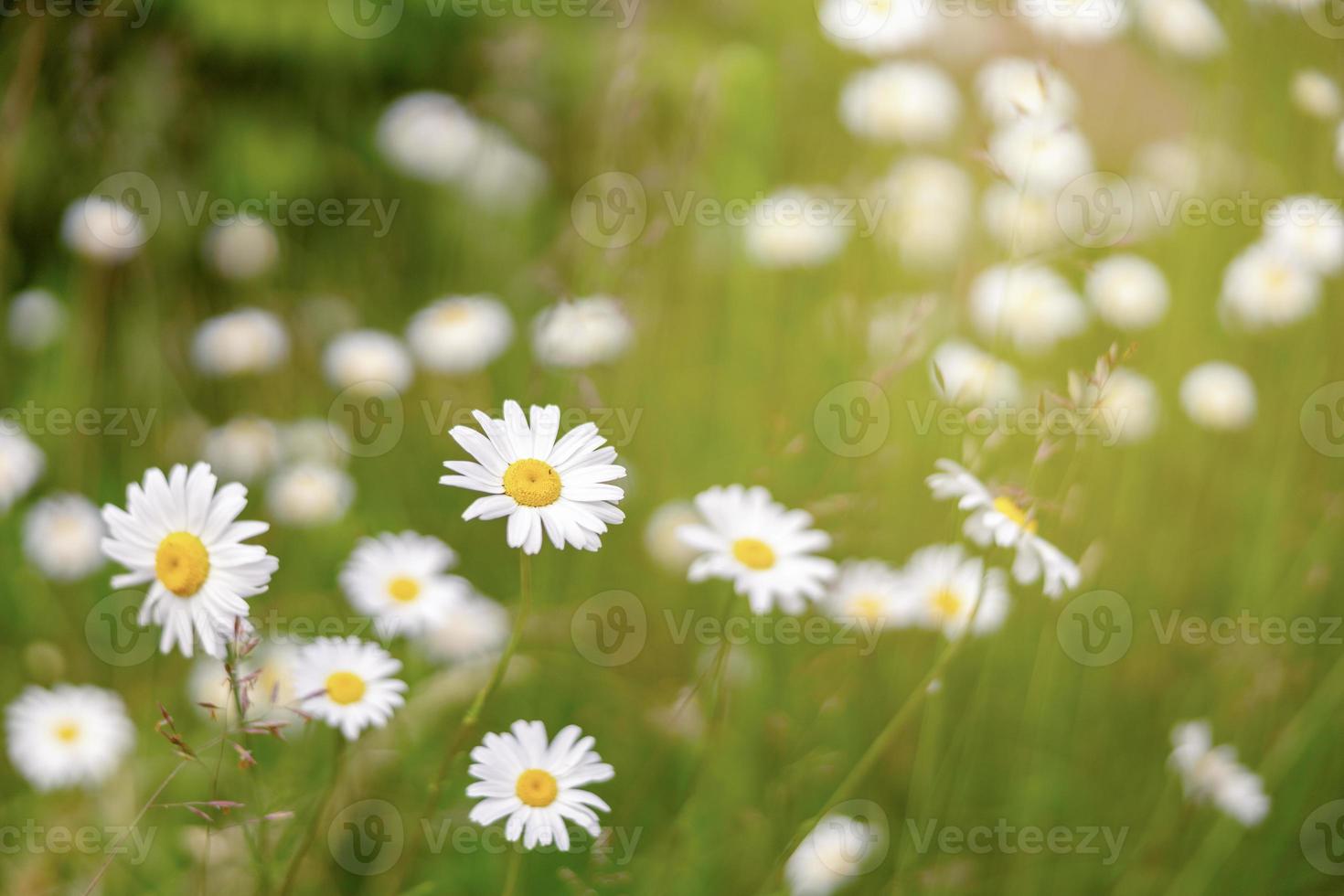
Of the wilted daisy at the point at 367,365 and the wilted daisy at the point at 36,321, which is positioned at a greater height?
the wilted daisy at the point at 367,365

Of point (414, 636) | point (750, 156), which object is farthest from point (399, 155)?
point (414, 636)

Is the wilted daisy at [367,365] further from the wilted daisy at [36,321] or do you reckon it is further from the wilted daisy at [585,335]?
the wilted daisy at [36,321]

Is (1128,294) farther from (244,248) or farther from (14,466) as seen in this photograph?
(14,466)

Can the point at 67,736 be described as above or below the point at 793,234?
below

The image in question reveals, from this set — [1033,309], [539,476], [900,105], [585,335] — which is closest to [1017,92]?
[900,105]

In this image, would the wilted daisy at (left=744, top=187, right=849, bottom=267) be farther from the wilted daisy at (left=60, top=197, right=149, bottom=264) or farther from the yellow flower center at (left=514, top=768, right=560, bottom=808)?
the yellow flower center at (left=514, top=768, right=560, bottom=808)

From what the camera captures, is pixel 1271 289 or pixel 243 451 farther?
pixel 1271 289

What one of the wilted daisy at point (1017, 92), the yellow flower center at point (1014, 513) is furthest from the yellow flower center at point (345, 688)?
the wilted daisy at point (1017, 92)
